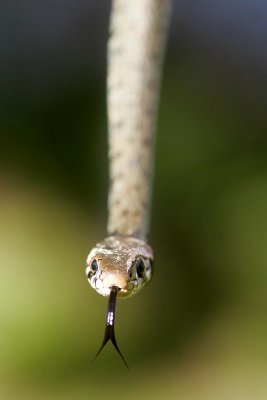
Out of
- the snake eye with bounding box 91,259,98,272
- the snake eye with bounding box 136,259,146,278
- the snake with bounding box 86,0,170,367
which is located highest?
the snake with bounding box 86,0,170,367

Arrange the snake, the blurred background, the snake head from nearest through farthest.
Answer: the snake head
the snake
the blurred background

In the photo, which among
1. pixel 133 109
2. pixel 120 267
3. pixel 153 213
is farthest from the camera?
pixel 153 213

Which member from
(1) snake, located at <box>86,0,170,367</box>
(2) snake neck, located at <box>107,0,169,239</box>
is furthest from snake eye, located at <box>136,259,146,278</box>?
(2) snake neck, located at <box>107,0,169,239</box>

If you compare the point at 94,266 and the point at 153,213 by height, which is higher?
the point at 153,213

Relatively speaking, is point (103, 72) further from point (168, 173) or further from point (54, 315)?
point (54, 315)

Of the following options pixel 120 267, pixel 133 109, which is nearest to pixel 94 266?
pixel 120 267

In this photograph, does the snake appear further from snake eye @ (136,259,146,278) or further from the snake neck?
snake eye @ (136,259,146,278)

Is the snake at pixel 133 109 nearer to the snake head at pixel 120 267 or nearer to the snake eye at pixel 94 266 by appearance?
the snake head at pixel 120 267

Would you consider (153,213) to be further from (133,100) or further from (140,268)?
(140,268)

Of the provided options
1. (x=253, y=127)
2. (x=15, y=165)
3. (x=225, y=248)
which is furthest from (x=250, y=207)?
(x=15, y=165)
